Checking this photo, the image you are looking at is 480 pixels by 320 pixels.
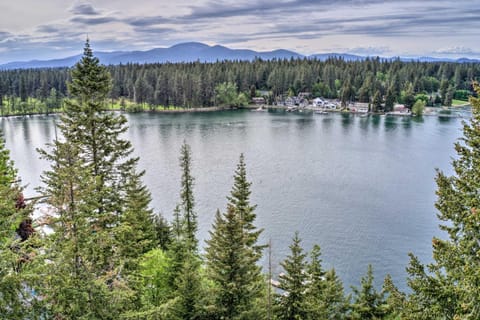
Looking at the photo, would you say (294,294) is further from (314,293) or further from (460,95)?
(460,95)

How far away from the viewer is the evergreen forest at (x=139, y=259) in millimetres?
7699

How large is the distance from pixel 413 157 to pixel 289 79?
7425 cm

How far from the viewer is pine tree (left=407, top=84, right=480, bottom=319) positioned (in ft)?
26.0

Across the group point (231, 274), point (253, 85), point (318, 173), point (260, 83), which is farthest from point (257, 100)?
point (231, 274)

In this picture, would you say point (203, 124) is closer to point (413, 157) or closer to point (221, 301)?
point (413, 157)

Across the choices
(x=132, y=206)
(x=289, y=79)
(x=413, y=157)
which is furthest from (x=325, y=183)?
(x=289, y=79)

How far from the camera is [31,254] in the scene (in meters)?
7.63

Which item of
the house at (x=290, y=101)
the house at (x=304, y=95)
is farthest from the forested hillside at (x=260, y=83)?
the house at (x=290, y=101)

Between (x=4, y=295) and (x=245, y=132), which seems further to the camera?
(x=245, y=132)

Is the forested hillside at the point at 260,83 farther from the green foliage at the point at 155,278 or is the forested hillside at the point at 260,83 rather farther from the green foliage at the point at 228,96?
the green foliage at the point at 155,278

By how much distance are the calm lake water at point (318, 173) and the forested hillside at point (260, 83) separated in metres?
19.8

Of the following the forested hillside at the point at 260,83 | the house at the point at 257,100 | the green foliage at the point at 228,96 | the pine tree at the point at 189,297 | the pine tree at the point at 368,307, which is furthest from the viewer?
the house at the point at 257,100

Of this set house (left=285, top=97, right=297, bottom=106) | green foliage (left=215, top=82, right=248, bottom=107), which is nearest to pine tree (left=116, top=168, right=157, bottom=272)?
green foliage (left=215, top=82, right=248, bottom=107)

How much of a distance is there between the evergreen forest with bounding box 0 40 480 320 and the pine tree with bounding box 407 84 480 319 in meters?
0.02
